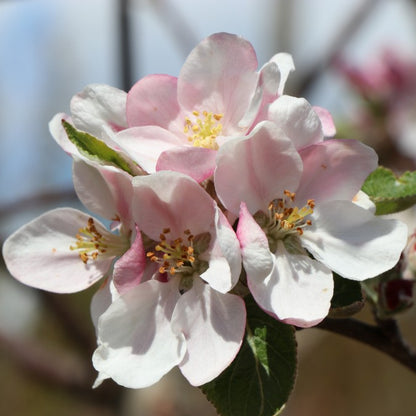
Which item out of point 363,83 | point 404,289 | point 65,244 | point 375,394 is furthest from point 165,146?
point 375,394

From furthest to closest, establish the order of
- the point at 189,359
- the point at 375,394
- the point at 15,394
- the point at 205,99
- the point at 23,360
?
the point at 15,394 → the point at 375,394 → the point at 23,360 → the point at 205,99 → the point at 189,359

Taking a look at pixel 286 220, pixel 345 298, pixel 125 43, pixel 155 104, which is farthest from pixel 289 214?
pixel 125 43

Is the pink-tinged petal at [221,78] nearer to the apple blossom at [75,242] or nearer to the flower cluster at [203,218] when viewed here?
the flower cluster at [203,218]

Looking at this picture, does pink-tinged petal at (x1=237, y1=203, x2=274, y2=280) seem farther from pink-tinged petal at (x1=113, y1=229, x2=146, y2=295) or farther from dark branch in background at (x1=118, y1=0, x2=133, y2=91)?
dark branch in background at (x1=118, y1=0, x2=133, y2=91)

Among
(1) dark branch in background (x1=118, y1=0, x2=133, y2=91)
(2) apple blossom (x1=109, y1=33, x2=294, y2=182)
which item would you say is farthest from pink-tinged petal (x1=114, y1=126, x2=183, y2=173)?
(1) dark branch in background (x1=118, y1=0, x2=133, y2=91)

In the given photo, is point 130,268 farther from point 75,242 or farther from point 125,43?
point 125,43

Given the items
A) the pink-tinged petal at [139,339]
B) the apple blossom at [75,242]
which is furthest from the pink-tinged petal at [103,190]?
the pink-tinged petal at [139,339]

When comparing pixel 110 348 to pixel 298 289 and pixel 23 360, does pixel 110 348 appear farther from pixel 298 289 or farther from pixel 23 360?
pixel 23 360
